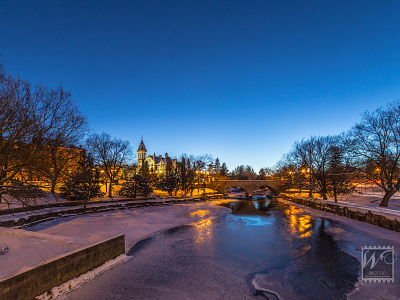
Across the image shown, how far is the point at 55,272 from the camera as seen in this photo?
6652mm

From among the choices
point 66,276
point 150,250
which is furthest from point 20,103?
point 150,250

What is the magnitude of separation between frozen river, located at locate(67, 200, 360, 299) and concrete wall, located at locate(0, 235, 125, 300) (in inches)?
23.6

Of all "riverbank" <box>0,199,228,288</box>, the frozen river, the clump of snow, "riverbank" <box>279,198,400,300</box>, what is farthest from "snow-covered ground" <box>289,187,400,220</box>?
the clump of snow

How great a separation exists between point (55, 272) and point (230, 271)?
6.04m

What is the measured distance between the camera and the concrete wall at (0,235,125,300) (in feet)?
17.8

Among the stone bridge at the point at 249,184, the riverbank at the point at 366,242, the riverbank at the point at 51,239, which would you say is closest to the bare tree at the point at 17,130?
the riverbank at the point at 51,239

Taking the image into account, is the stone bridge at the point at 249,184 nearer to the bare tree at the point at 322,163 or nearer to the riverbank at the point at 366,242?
the bare tree at the point at 322,163

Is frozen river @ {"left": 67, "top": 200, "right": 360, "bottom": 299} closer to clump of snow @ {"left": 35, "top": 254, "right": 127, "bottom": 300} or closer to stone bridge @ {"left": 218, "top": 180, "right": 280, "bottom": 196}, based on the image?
clump of snow @ {"left": 35, "top": 254, "right": 127, "bottom": 300}

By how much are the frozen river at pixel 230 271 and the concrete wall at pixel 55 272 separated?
1.96 feet

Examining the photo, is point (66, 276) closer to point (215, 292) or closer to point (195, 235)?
point (215, 292)

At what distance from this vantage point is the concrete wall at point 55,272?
5.43 meters

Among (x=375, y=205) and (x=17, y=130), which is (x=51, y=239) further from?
(x=375, y=205)

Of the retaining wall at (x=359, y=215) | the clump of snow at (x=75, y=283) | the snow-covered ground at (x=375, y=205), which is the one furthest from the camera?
the snow-covered ground at (x=375, y=205)

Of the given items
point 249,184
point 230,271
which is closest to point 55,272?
point 230,271
